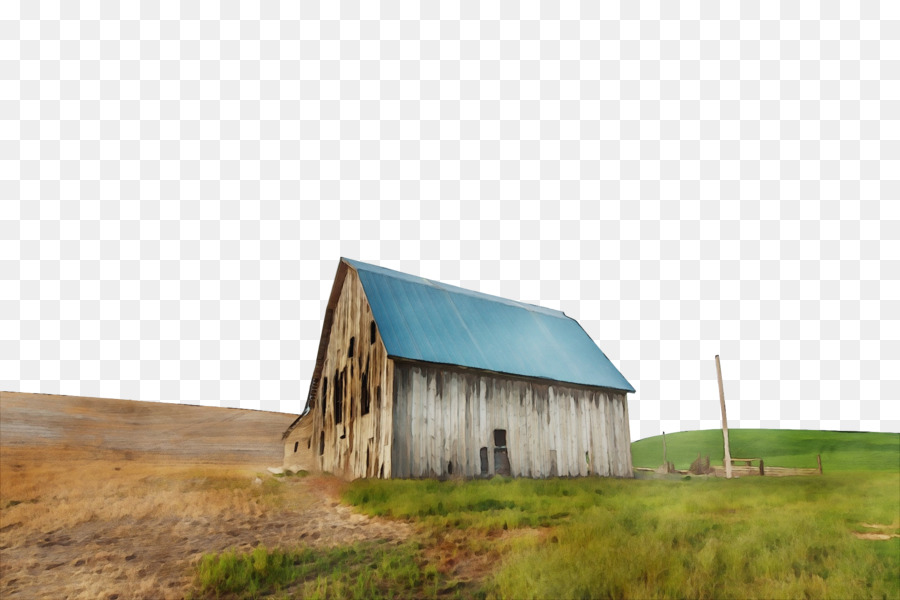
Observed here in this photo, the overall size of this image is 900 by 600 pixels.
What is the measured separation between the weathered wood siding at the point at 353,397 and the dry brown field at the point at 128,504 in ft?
5.01

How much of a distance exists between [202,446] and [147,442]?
240 cm

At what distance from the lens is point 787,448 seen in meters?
38.2

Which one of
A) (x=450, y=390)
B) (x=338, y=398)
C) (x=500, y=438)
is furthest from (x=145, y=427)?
(x=500, y=438)

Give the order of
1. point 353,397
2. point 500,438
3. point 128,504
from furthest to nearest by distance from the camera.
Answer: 1. point 353,397
2. point 500,438
3. point 128,504

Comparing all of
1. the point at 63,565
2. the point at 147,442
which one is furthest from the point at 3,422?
the point at 63,565

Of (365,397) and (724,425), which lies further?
(724,425)

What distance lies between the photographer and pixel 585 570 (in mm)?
8211

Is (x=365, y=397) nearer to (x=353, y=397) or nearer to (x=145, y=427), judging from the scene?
(x=353, y=397)

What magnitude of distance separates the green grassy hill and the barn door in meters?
11.6

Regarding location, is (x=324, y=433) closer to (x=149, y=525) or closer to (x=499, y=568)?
(x=149, y=525)

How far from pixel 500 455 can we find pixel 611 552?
12721 mm

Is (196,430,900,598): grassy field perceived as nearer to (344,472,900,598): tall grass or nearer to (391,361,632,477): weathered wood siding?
(344,472,900,598): tall grass

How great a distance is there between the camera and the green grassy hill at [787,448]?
76.6 feet

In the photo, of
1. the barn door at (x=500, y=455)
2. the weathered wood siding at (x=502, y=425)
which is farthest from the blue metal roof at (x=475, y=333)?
the barn door at (x=500, y=455)
